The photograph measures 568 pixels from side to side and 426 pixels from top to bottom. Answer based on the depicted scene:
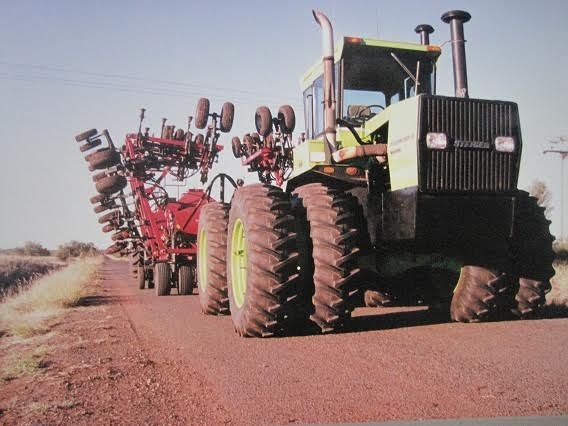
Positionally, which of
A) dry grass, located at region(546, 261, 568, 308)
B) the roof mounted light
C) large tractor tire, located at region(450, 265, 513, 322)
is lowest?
dry grass, located at region(546, 261, 568, 308)

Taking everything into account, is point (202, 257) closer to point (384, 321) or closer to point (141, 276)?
point (384, 321)

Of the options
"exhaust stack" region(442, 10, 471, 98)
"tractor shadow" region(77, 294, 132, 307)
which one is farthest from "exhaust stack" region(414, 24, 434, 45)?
"tractor shadow" region(77, 294, 132, 307)

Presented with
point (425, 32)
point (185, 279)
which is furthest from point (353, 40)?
point (185, 279)

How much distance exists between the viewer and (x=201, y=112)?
14055 millimetres

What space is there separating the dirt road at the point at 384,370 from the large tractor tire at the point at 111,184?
33.3ft

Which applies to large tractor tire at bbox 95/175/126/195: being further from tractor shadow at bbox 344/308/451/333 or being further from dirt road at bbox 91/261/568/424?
tractor shadow at bbox 344/308/451/333

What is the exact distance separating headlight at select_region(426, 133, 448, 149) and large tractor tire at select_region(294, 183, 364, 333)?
0.99m

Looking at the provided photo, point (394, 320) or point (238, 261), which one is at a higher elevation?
point (238, 261)

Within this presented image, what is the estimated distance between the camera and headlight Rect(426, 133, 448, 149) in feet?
17.8

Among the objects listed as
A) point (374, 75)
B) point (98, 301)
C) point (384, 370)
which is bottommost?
point (98, 301)

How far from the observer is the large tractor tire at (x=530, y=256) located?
20.8 ft

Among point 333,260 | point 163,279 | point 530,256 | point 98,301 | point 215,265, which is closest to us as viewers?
Result: point 333,260

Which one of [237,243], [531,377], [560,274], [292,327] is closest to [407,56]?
[237,243]

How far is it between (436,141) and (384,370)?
2375 millimetres
